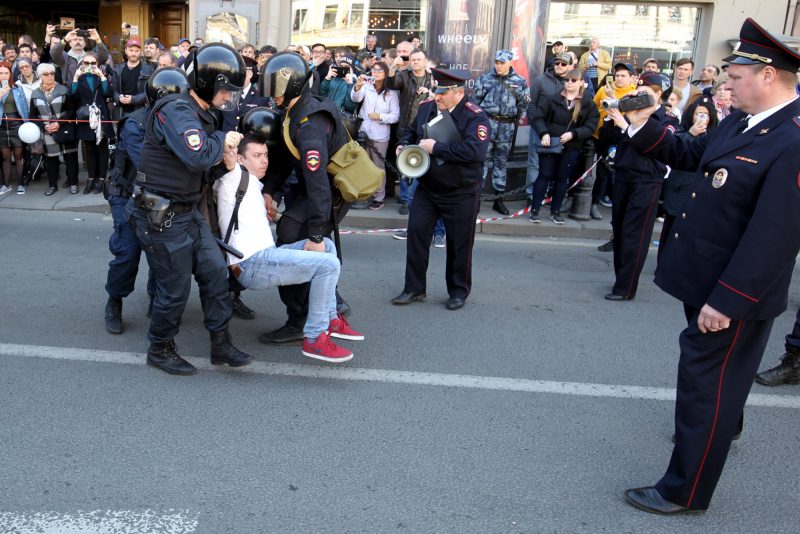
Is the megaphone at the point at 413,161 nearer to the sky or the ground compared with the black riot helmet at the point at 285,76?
nearer to the ground

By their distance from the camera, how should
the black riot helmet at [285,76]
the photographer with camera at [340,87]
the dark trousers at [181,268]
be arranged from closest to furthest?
the dark trousers at [181,268] < the black riot helmet at [285,76] < the photographer with camera at [340,87]

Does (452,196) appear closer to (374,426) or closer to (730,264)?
(374,426)

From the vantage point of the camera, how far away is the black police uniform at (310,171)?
4.37m

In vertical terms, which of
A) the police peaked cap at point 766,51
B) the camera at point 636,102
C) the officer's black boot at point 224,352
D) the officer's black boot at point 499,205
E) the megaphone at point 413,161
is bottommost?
the officer's black boot at point 224,352

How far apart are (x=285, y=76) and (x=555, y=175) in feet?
17.6

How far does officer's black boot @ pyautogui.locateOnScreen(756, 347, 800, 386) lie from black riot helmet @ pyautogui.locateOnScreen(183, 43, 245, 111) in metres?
3.62

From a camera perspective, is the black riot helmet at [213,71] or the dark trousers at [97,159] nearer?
the black riot helmet at [213,71]

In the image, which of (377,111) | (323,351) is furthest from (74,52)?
(323,351)

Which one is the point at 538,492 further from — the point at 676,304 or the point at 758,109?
the point at 676,304

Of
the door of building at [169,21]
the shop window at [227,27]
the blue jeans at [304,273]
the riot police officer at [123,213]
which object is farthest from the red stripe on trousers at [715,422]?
the door of building at [169,21]

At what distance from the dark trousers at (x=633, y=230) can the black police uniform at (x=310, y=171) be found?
275 centimetres

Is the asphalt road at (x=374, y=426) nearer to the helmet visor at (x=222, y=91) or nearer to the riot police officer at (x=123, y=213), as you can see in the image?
the riot police officer at (x=123, y=213)

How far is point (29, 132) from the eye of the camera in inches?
356

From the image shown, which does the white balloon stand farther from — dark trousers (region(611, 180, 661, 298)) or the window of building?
the window of building
